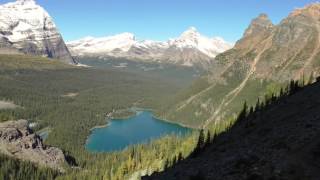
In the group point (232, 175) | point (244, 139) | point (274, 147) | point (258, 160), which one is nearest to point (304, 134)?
point (274, 147)

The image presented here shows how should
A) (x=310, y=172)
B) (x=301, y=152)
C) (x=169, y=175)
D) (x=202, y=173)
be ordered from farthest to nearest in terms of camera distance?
1. (x=169, y=175)
2. (x=202, y=173)
3. (x=301, y=152)
4. (x=310, y=172)

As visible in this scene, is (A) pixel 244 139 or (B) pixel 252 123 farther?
(B) pixel 252 123

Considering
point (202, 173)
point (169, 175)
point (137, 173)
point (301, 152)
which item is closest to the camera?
point (301, 152)

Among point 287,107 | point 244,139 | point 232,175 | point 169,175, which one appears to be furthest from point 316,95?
point 232,175

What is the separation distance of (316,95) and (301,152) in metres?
41.6

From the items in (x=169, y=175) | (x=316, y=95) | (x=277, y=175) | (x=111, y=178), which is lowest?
(x=111, y=178)

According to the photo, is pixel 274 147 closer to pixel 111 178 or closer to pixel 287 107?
pixel 287 107

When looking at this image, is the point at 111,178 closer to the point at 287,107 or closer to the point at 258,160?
the point at 287,107

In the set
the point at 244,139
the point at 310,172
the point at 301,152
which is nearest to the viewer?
the point at 310,172

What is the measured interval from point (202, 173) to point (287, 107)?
43.4 meters

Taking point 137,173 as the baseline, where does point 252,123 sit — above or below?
above

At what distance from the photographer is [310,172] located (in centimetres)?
4878

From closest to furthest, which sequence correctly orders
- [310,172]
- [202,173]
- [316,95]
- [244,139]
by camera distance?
1. [310,172]
2. [202,173]
3. [244,139]
4. [316,95]

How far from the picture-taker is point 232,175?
5594 cm
